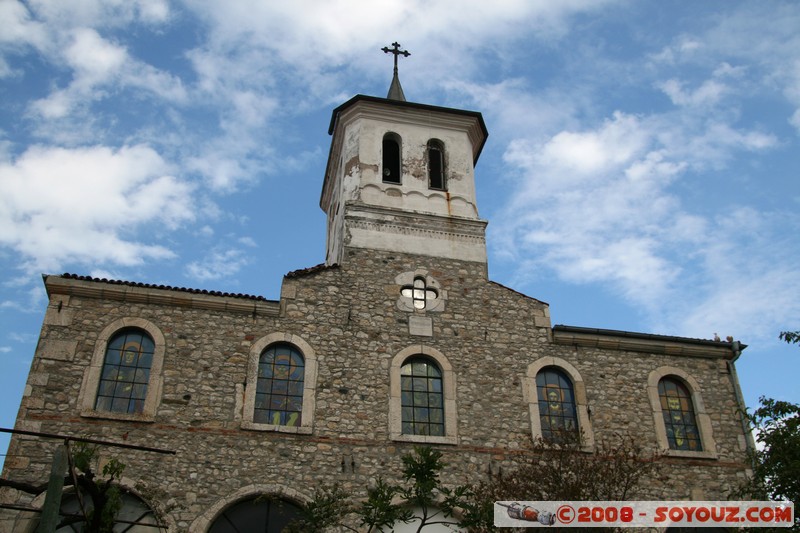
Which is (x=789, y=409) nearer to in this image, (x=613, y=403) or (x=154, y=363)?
(x=613, y=403)

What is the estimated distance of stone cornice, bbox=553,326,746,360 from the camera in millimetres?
18406

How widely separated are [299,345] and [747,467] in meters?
10.5

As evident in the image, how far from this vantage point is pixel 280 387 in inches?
649

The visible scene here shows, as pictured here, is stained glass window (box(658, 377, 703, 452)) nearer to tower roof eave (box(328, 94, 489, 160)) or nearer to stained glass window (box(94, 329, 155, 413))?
tower roof eave (box(328, 94, 489, 160))

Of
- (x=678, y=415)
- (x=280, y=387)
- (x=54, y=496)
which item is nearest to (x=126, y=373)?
(x=280, y=387)

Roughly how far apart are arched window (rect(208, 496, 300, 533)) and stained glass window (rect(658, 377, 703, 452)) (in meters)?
8.75

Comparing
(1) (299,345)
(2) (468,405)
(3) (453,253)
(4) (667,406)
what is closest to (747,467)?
(4) (667,406)

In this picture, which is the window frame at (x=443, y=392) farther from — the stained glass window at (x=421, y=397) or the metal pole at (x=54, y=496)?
the metal pole at (x=54, y=496)

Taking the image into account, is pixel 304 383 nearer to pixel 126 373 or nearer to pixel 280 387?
pixel 280 387

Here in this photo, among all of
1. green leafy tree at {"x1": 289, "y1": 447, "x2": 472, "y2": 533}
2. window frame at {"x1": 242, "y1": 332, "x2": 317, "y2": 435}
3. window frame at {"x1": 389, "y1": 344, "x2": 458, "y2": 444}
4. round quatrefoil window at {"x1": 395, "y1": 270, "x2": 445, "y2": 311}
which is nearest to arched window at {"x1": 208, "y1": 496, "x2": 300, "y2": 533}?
green leafy tree at {"x1": 289, "y1": 447, "x2": 472, "y2": 533}

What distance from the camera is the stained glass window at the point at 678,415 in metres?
17.9

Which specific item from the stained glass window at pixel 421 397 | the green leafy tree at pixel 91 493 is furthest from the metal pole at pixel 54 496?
the stained glass window at pixel 421 397

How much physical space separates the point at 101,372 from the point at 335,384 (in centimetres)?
476

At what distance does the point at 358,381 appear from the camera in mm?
16812
